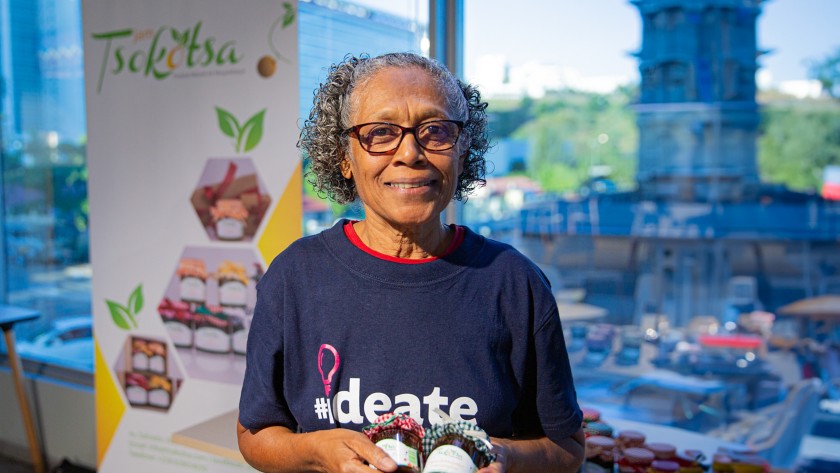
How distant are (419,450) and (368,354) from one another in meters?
0.20

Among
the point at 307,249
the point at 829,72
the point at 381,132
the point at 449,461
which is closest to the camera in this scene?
the point at 449,461

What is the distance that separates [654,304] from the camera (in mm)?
3121

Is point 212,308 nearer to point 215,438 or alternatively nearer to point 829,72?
point 215,438

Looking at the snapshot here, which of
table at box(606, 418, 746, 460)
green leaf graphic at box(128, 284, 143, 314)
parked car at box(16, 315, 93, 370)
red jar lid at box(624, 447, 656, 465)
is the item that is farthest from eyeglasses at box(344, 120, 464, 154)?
parked car at box(16, 315, 93, 370)

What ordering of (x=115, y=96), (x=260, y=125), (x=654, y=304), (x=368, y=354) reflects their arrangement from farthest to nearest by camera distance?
(x=654, y=304), (x=115, y=96), (x=260, y=125), (x=368, y=354)

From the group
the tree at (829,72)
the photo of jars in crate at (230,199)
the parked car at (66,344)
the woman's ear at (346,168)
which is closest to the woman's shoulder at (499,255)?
the woman's ear at (346,168)

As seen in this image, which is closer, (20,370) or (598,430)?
(598,430)

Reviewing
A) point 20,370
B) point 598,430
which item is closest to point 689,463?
point 598,430

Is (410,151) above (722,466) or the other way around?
above

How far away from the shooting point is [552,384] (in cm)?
122

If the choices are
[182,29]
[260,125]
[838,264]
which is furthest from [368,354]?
[838,264]

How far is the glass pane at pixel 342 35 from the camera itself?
102 inches

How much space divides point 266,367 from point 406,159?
0.43 m

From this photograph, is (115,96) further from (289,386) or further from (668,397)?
(668,397)
